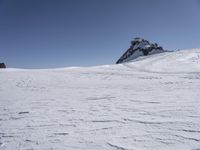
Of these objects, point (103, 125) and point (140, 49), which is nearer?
point (103, 125)

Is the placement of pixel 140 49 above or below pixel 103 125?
above

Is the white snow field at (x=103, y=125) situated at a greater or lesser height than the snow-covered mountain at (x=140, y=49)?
lesser

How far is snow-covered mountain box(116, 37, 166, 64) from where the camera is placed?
279 ft

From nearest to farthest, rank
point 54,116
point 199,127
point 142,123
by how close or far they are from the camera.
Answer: point 199,127 < point 142,123 < point 54,116

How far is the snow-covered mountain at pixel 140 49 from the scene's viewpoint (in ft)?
279

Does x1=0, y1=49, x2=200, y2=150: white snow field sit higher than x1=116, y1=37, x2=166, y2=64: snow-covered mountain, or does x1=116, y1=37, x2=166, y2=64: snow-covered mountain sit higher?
x1=116, y1=37, x2=166, y2=64: snow-covered mountain

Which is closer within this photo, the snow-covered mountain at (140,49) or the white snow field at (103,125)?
the white snow field at (103,125)

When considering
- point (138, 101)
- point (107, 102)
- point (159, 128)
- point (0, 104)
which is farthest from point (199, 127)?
point (0, 104)

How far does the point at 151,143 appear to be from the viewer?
9.43ft

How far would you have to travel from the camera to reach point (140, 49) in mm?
94125

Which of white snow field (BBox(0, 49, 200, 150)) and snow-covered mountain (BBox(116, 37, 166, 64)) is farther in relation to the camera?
snow-covered mountain (BBox(116, 37, 166, 64))

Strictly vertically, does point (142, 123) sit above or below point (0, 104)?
below

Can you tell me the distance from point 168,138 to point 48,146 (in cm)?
180

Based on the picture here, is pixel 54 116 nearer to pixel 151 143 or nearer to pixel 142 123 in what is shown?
pixel 142 123
